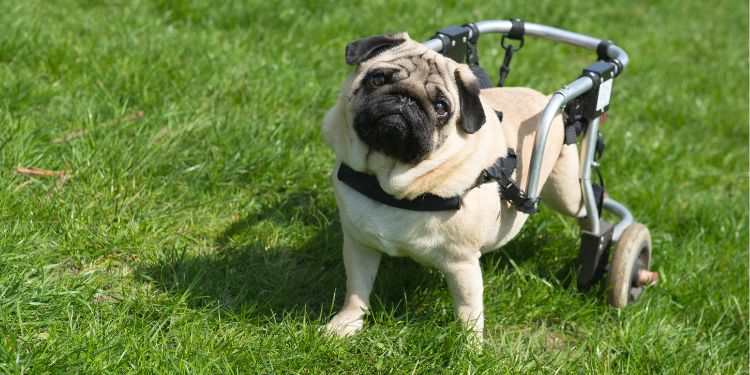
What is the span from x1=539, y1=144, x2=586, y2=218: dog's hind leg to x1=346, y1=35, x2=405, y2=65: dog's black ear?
102 centimetres

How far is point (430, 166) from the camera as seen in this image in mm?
2924

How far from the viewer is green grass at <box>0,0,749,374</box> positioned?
9.96 feet

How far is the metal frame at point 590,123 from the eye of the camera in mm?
3127

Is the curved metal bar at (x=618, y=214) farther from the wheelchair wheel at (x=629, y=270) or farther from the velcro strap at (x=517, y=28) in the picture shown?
the velcro strap at (x=517, y=28)

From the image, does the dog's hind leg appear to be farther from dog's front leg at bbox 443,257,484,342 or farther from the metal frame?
dog's front leg at bbox 443,257,484,342

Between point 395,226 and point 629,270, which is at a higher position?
point 395,226

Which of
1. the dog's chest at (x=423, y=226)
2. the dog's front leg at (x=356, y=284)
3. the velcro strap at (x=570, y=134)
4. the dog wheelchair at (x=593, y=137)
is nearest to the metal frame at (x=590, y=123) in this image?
the dog wheelchair at (x=593, y=137)

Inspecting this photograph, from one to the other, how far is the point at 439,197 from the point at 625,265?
1355mm

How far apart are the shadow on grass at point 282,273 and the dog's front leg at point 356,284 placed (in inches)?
3.1

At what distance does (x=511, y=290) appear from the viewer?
149 inches

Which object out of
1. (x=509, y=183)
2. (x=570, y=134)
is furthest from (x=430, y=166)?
(x=570, y=134)

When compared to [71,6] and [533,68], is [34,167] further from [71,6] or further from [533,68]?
[533,68]

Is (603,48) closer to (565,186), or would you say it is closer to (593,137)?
(593,137)

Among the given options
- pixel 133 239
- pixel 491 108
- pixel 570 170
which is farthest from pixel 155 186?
pixel 570 170
